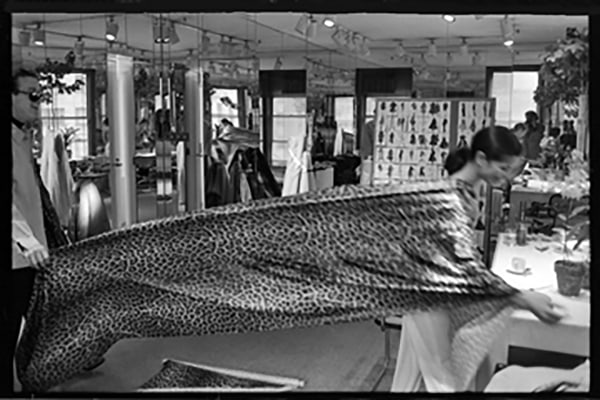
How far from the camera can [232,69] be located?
2936 mm

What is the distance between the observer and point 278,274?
2.83 meters

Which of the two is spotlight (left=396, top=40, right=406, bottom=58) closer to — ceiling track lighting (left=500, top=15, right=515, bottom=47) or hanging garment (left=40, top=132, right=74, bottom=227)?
ceiling track lighting (left=500, top=15, right=515, bottom=47)

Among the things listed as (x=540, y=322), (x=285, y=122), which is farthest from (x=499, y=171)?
(x=285, y=122)

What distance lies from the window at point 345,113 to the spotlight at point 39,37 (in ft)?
4.16

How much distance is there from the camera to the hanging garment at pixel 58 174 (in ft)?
9.48

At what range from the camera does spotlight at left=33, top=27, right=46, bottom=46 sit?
9.27 ft

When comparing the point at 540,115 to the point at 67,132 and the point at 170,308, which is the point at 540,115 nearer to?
the point at 170,308

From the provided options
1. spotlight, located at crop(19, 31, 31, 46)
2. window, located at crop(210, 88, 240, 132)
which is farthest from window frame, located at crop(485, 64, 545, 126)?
spotlight, located at crop(19, 31, 31, 46)

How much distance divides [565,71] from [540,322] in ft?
3.42

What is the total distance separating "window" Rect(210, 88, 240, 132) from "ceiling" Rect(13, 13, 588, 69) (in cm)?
17

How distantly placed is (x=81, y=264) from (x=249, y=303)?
2.44 ft

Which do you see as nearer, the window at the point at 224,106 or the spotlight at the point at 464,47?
the spotlight at the point at 464,47

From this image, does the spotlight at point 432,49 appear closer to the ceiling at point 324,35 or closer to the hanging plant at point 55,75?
the ceiling at point 324,35

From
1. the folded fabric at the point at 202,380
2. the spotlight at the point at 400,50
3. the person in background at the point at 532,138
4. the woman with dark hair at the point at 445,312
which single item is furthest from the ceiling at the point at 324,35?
the folded fabric at the point at 202,380
